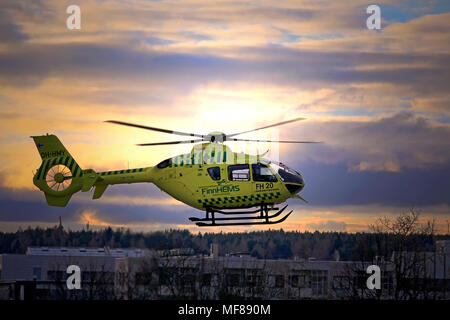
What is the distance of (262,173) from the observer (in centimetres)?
4034

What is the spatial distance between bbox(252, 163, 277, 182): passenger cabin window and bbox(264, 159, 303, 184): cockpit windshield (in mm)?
300

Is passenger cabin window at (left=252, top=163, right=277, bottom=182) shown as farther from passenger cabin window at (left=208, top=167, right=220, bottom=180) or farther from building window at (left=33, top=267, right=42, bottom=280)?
building window at (left=33, top=267, right=42, bottom=280)

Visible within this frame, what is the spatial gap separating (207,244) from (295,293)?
11.6 metres

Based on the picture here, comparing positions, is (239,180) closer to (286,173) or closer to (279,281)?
(286,173)

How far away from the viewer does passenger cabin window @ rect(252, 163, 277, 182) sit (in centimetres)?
4025

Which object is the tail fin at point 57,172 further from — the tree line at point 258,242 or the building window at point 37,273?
the building window at point 37,273

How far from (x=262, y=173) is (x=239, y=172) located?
107cm

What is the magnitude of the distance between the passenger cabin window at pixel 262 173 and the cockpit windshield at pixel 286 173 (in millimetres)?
300

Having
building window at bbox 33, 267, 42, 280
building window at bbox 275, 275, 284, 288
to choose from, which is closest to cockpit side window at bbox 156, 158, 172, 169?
building window at bbox 33, 267, 42, 280

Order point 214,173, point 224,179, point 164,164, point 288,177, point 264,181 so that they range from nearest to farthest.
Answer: point 264,181 < point 288,177 < point 224,179 < point 214,173 < point 164,164

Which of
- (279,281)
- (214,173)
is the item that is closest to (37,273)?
(279,281)
